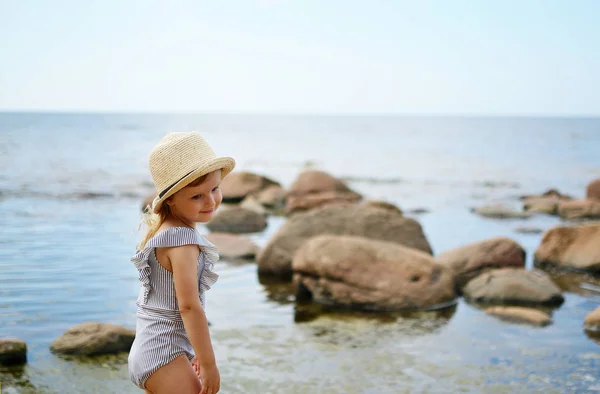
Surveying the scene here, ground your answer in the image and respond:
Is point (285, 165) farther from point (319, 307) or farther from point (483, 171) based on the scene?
point (319, 307)

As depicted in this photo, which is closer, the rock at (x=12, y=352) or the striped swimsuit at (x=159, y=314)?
the striped swimsuit at (x=159, y=314)

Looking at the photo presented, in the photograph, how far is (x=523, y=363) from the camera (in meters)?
6.09

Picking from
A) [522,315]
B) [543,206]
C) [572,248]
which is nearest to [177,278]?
[522,315]

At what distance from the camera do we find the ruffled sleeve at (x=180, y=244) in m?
2.91

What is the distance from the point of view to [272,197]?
18219 millimetres

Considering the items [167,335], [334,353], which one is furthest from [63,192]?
[167,335]

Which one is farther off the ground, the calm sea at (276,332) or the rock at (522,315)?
the rock at (522,315)

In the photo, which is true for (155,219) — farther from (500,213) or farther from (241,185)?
(241,185)

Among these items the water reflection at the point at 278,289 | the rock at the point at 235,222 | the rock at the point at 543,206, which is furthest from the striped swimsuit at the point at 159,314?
the rock at the point at 543,206

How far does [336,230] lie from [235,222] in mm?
4251

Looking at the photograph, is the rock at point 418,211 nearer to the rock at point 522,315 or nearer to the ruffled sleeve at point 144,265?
the rock at point 522,315

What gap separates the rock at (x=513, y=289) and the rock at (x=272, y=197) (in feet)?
30.8

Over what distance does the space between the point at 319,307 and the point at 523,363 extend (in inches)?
93.4

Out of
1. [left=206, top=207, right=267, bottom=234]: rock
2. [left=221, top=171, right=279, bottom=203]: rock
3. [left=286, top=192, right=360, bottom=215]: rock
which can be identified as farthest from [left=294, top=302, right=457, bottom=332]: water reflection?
[left=221, top=171, right=279, bottom=203]: rock
